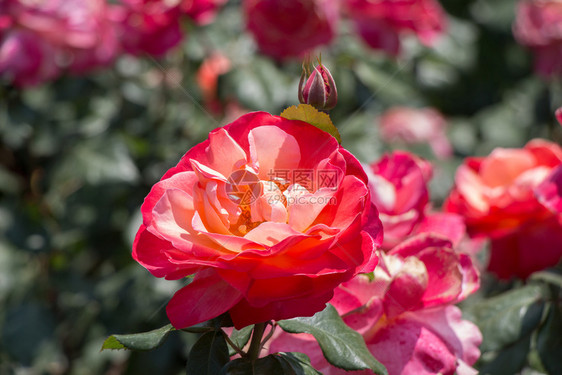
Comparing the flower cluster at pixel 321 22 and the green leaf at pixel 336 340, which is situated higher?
the green leaf at pixel 336 340

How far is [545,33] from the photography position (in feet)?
6.18

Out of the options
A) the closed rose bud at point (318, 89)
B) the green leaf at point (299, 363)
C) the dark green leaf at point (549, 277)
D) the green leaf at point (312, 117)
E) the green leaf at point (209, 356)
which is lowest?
the dark green leaf at point (549, 277)

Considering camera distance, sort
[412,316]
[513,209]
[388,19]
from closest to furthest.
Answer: [412,316] → [513,209] → [388,19]

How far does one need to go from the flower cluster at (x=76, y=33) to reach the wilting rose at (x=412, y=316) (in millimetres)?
891

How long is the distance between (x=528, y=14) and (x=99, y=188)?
1503 millimetres

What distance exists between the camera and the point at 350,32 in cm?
152

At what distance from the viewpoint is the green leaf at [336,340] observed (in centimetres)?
49

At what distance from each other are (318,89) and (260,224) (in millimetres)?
138

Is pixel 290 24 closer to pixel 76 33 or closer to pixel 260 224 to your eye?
pixel 76 33

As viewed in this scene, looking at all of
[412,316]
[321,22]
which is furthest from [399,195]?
[321,22]

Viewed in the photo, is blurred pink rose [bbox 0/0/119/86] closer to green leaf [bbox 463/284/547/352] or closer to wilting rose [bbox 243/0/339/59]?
wilting rose [bbox 243/0/339/59]

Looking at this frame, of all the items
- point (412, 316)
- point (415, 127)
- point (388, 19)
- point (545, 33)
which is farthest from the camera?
point (545, 33)

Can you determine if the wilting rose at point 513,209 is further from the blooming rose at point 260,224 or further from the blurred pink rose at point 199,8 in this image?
the blurred pink rose at point 199,8

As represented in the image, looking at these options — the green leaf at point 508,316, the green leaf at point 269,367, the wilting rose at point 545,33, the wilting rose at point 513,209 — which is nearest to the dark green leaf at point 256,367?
the green leaf at point 269,367
